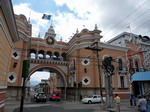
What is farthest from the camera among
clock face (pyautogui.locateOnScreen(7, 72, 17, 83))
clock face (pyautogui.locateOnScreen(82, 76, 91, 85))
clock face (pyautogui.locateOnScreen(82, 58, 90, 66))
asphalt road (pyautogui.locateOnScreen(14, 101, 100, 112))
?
clock face (pyautogui.locateOnScreen(82, 58, 90, 66))

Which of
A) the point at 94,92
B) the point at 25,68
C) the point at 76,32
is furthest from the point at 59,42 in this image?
the point at 25,68

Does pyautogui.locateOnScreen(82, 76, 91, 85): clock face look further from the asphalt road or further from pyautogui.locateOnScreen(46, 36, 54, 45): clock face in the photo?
pyautogui.locateOnScreen(46, 36, 54, 45): clock face

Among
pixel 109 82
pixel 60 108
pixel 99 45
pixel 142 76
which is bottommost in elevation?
pixel 60 108

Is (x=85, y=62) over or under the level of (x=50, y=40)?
under

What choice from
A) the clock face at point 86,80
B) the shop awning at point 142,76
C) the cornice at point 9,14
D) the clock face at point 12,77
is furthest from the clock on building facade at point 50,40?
the shop awning at point 142,76

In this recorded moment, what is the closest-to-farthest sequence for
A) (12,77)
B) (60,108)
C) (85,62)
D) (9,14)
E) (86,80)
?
(9,14)
(60,108)
(12,77)
(86,80)
(85,62)

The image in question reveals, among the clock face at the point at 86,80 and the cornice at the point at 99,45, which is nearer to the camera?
the clock face at the point at 86,80

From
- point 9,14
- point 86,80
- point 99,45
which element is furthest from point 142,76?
point 99,45

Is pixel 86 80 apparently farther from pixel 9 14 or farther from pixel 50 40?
pixel 9 14

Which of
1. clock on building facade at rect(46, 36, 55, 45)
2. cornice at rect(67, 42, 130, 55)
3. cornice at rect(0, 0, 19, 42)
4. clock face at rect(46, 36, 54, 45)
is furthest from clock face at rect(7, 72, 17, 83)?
cornice at rect(0, 0, 19, 42)

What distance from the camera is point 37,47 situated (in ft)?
92.0

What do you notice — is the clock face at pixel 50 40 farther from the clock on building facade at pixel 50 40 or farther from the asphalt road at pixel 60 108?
the asphalt road at pixel 60 108

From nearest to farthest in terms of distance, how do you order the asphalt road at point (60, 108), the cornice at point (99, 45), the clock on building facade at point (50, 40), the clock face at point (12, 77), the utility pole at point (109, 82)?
1. the asphalt road at point (60, 108)
2. the utility pole at point (109, 82)
3. the clock face at point (12, 77)
4. the cornice at point (99, 45)
5. the clock on building facade at point (50, 40)

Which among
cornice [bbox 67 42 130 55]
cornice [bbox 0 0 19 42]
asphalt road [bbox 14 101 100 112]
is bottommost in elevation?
asphalt road [bbox 14 101 100 112]
